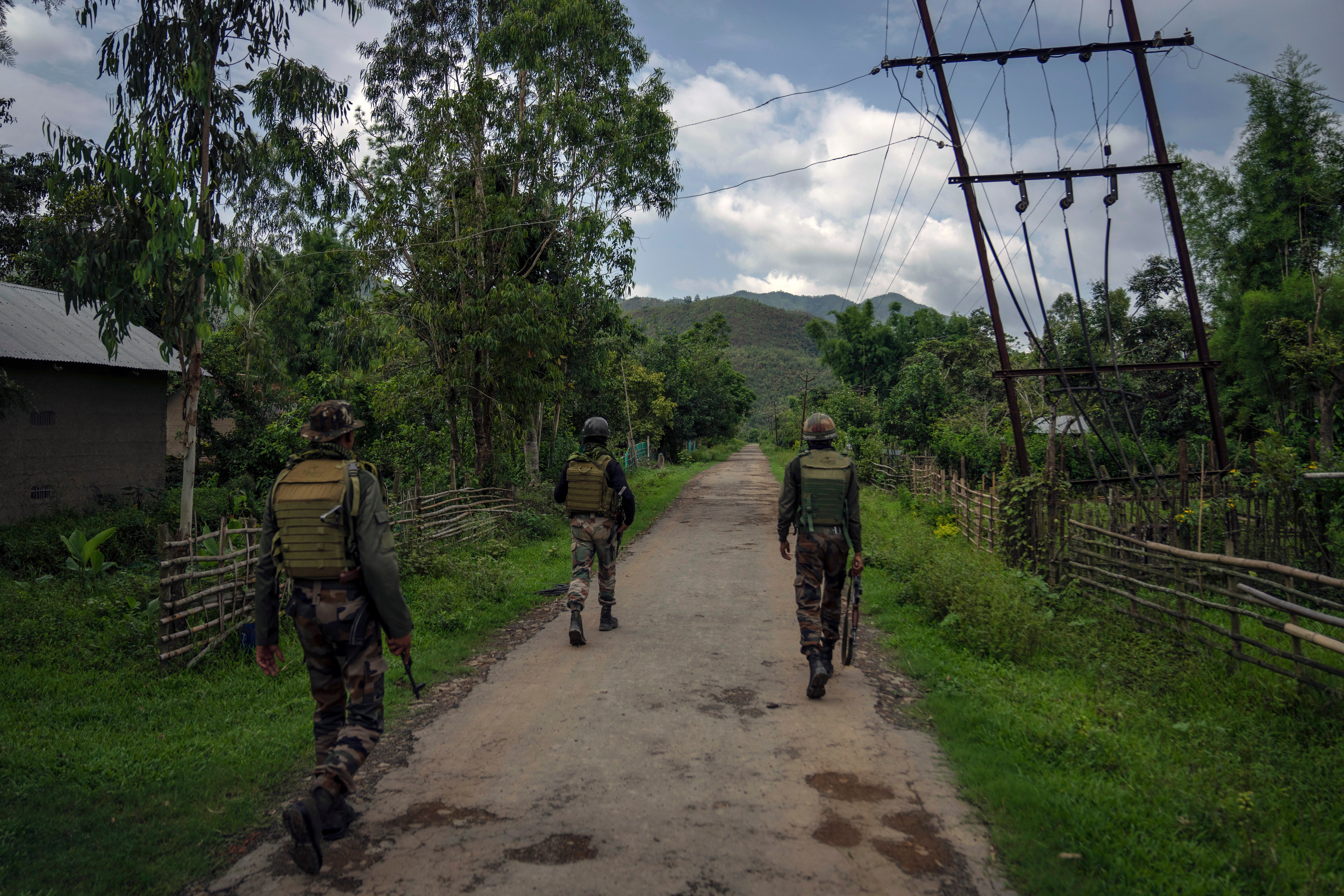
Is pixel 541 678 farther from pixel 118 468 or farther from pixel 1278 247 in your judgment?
pixel 1278 247

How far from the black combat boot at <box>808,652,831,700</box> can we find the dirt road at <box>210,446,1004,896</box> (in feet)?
0.21

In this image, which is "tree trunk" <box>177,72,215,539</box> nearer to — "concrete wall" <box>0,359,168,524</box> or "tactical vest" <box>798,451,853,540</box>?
"concrete wall" <box>0,359,168,524</box>

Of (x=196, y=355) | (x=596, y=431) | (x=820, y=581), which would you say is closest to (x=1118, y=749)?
(x=820, y=581)

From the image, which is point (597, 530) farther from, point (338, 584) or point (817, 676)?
point (338, 584)

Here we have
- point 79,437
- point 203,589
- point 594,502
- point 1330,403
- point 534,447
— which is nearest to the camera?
point 203,589

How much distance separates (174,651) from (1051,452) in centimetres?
855

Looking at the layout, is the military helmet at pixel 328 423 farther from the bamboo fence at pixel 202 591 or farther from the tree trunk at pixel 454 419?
the tree trunk at pixel 454 419

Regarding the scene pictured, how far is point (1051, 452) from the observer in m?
8.70

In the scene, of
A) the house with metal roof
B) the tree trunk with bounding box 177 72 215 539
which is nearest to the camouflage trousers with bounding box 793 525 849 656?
the tree trunk with bounding box 177 72 215 539

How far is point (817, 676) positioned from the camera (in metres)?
5.48

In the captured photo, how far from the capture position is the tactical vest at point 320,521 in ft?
11.9

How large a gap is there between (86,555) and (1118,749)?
451 inches

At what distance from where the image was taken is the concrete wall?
12.8 metres

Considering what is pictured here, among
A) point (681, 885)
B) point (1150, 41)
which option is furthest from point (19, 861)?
point (1150, 41)
